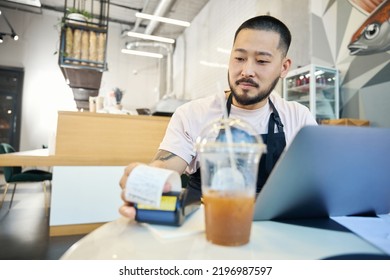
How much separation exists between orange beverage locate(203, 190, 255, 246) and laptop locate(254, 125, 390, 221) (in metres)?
0.07

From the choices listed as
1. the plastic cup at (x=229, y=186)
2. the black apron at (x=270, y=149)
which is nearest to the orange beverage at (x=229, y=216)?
the plastic cup at (x=229, y=186)

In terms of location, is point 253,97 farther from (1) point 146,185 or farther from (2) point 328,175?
(1) point 146,185

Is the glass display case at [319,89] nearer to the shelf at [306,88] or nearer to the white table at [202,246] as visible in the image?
the shelf at [306,88]

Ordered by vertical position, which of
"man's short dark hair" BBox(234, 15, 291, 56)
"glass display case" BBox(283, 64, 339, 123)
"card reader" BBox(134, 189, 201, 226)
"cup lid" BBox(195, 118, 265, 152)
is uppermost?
"glass display case" BBox(283, 64, 339, 123)

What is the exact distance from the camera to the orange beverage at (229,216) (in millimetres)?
383

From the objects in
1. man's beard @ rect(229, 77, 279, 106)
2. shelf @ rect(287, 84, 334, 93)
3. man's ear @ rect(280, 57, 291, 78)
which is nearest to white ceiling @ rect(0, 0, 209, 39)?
shelf @ rect(287, 84, 334, 93)

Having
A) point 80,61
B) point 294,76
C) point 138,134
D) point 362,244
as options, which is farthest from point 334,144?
point 80,61

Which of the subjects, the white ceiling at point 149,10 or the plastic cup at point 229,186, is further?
the white ceiling at point 149,10

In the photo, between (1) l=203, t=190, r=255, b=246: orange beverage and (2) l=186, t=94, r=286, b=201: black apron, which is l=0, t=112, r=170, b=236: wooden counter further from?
(1) l=203, t=190, r=255, b=246: orange beverage

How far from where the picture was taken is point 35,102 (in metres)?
3.28

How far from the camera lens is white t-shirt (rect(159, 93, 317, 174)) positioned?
1.01 meters

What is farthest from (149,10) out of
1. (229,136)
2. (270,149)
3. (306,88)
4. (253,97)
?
(229,136)

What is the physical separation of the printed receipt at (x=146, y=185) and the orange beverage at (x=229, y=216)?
85 mm

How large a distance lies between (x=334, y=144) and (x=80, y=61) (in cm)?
311
